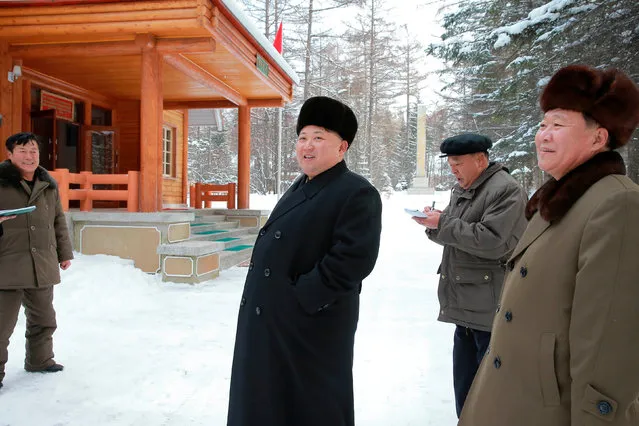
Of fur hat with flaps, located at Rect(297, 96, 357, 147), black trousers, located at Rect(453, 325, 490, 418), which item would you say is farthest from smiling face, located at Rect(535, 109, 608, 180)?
black trousers, located at Rect(453, 325, 490, 418)

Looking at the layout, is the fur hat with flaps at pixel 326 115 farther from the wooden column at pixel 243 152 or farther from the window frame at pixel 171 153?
the window frame at pixel 171 153

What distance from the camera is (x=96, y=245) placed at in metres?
8.05

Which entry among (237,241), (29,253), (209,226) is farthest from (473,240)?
(209,226)

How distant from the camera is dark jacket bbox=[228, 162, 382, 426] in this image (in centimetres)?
212

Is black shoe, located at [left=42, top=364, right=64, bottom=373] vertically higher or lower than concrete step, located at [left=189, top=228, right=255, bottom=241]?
lower

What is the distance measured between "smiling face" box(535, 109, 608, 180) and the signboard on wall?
11.4m

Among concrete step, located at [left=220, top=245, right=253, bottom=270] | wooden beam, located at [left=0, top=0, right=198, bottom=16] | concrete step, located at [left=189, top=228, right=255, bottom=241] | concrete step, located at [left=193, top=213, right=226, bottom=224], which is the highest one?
wooden beam, located at [left=0, top=0, right=198, bottom=16]

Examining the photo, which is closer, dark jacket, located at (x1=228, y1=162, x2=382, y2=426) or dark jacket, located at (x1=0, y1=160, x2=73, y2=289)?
dark jacket, located at (x1=228, y1=162, x2=382, y2=426)

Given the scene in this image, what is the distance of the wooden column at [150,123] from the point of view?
791 cm

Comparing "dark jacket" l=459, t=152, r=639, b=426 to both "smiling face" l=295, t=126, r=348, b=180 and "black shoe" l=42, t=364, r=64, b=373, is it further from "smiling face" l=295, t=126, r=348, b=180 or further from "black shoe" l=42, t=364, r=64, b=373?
"black shoe" l=42, t=364, r=64, b=373

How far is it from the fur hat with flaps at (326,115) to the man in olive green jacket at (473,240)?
0.83 meters

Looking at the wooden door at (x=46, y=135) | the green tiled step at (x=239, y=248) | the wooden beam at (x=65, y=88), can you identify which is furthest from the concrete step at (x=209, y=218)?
the wooden beam at (x=65, y=88)

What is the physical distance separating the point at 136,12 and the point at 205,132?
1371 inches

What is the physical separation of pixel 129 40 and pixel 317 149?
701 cm
